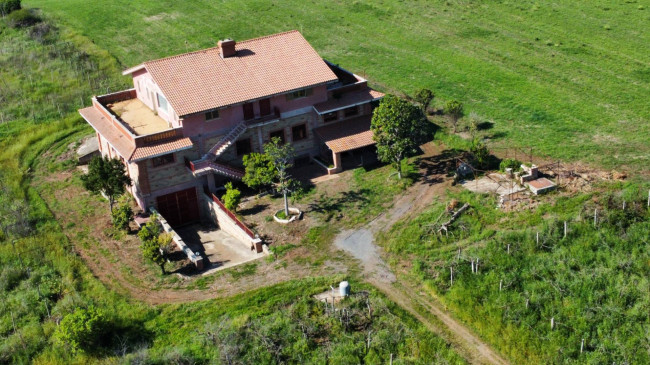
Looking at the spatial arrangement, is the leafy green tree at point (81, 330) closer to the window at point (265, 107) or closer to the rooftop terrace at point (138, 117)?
the rooftop terrace at point (138, 117)

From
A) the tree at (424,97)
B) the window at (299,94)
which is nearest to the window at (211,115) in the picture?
the window at (299,94)

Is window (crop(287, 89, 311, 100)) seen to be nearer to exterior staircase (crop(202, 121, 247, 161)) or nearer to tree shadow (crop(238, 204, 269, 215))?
exterior staircase (crop(202, 121, 247, 161))

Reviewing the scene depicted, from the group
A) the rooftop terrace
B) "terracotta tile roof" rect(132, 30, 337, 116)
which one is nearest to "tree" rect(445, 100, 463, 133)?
"terracotta tile roof" rect(132, 30, 337, 116)

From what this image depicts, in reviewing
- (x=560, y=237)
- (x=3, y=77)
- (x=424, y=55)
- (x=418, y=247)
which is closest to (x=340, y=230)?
(x=418, y=247)

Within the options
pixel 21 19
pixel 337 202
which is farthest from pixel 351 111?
pixel 21 19

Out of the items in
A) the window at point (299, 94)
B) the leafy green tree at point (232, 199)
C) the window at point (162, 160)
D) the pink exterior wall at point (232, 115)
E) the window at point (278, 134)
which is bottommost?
the leafy green tree at point (232, 199)
